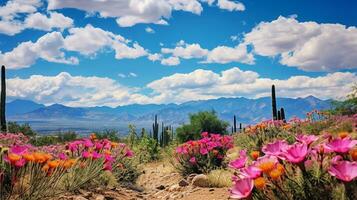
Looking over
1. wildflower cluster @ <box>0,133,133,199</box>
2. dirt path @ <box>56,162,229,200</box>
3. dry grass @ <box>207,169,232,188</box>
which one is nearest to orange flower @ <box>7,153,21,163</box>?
wildflower cluster @ <box>0,133,133,199</box>

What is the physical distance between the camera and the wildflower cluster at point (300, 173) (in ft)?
8.85

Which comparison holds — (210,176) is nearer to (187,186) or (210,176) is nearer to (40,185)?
(187,186)

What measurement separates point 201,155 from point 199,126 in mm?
21386

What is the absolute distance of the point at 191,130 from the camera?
3178cm

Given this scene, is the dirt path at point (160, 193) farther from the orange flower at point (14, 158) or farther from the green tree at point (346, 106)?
the green tree at point (346, 106)

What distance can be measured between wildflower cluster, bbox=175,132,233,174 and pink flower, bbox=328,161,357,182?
8319 mm

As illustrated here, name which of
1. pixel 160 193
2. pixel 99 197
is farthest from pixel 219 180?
pixel 99 197

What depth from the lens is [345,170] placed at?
2.58 meters

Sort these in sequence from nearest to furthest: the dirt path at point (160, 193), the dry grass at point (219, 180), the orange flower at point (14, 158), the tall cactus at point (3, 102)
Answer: the orange flower at point (14, 158) → the dirt path at point (160, 193) → the dry grass at point (219, 180) → the tall cactus at point (3, 102)

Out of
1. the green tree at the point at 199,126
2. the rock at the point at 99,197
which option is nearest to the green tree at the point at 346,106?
the green tree at the point at 199,126

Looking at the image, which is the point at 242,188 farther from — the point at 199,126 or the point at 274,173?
the point at 199,126

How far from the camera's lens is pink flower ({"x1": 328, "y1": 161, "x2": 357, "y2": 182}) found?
100 inches

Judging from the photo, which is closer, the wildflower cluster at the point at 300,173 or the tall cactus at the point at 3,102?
the wildflower cluster at the point at 300,173

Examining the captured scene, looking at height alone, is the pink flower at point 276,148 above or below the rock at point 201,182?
above
